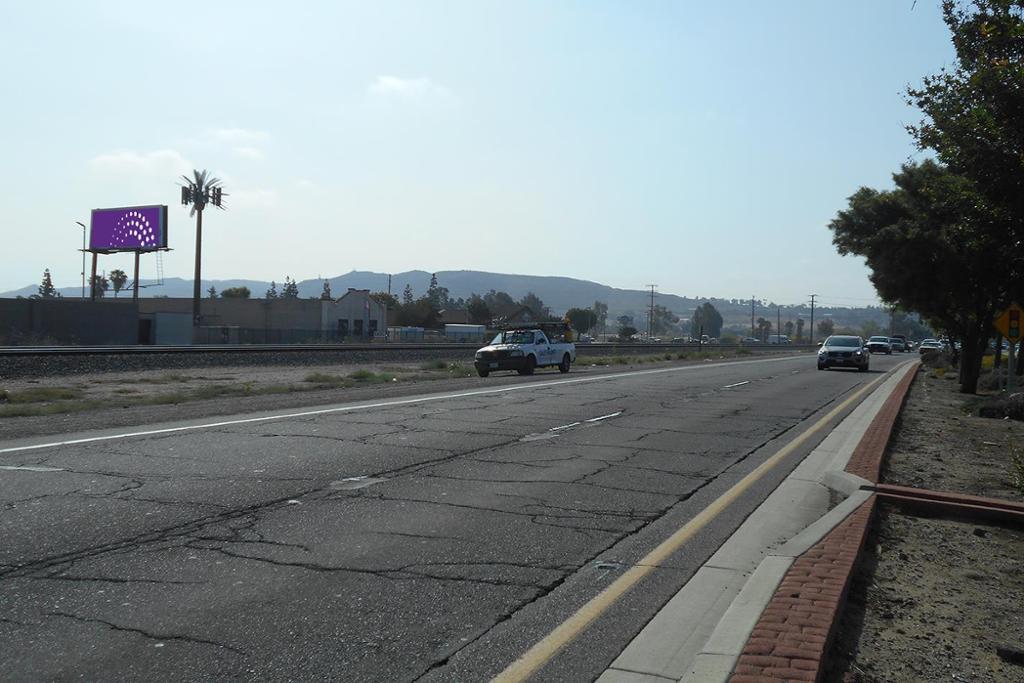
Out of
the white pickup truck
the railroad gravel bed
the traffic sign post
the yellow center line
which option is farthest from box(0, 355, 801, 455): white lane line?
the railroad gravel bed

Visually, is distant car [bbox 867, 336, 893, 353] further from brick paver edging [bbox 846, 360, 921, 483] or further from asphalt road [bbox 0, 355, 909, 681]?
asphalt road [bbox 0, 355, 909, 681]

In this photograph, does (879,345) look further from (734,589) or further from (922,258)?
(734,589)

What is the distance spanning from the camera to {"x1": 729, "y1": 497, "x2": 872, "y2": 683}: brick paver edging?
4.71 m

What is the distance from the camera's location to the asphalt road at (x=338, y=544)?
5203mm

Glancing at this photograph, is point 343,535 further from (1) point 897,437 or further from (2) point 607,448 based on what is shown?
(1) point 897,437

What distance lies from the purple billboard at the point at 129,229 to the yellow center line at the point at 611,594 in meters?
80.7

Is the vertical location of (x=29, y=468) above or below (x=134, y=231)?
below

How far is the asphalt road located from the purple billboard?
74.8 m

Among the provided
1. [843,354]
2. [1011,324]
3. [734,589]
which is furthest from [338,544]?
[843,354]

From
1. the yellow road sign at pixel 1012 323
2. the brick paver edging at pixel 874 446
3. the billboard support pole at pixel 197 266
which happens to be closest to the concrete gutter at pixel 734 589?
the brick paver edging at pixel 874 446

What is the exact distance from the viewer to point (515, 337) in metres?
35.4

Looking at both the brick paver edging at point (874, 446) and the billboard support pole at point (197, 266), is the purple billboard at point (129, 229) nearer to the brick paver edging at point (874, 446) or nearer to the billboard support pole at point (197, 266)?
the billboard support pole at point (197, 266)

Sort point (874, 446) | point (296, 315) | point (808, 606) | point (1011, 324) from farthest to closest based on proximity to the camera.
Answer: point (296, 315), point (1011, 324), point (874, 446), point (808, 606)

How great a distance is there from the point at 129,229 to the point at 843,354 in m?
65.5
